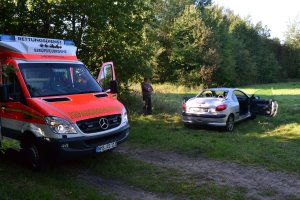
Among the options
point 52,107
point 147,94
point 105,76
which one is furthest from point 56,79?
point 147,94

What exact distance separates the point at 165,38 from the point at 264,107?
3316cm

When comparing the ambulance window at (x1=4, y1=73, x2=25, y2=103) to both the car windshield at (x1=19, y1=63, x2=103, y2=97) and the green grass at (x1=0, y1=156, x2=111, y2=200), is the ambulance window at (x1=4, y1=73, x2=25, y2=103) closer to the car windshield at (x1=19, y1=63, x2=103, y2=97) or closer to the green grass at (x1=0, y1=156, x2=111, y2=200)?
the car windshield at (x1=19, y1=63, x2=103, y2=97)

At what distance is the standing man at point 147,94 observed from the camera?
49.5 feet

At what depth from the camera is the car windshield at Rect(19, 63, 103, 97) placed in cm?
716

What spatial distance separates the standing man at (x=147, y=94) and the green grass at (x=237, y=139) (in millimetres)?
566

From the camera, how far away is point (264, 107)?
1269 centimetres

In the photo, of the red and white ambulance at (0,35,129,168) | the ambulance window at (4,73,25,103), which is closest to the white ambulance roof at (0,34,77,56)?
the red and white ambulance at (0,35,129,168)

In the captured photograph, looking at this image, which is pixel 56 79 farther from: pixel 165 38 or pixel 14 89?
pixel 165 38

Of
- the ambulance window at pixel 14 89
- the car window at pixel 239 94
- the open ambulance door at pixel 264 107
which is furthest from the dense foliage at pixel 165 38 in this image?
the ambulance window at pixel 14 89

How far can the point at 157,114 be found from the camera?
15305mm

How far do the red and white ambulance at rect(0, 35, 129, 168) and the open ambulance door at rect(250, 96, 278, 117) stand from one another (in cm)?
702

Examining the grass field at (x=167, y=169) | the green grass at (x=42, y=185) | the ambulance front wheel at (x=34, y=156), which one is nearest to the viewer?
the green grass at (x=42, y=185)

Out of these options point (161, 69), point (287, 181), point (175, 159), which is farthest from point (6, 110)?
point (161, 69)

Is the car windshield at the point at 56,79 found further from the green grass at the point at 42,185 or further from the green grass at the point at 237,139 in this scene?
the green grass at the point at 237,139
